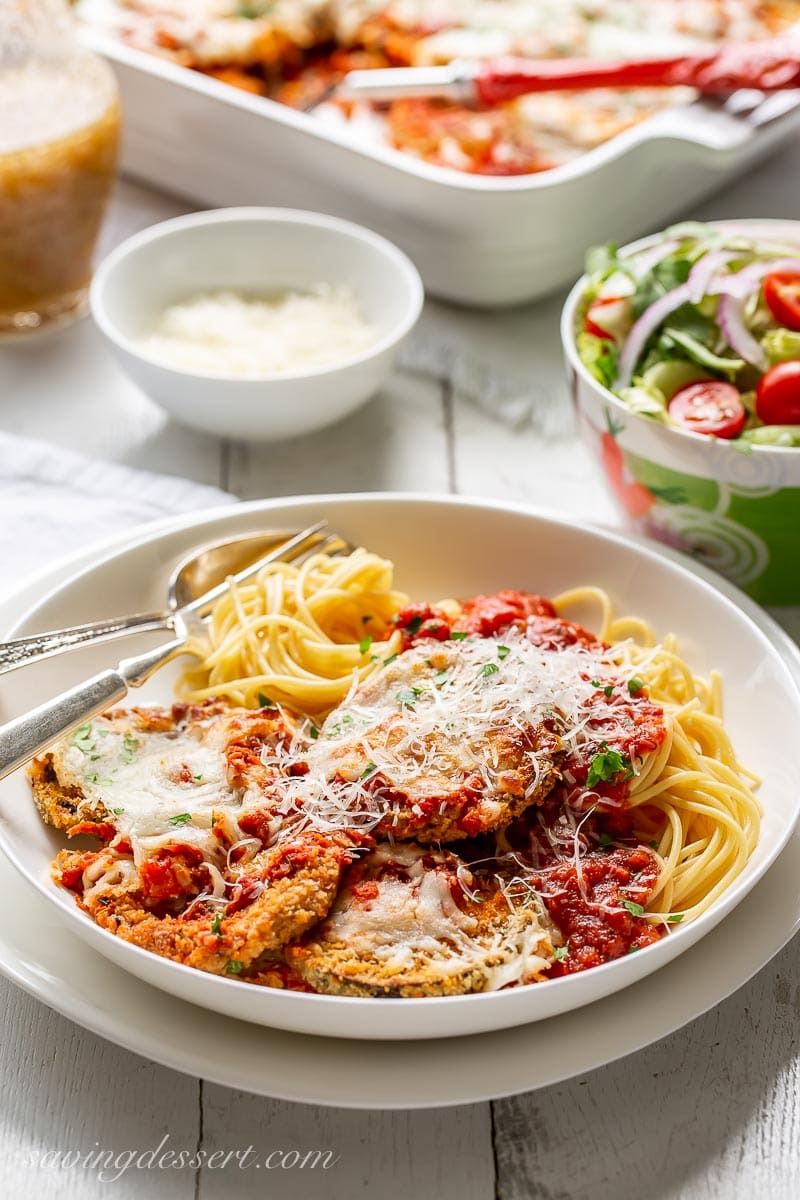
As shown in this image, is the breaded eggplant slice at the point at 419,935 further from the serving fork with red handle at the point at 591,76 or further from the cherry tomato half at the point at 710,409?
the serving fork with red handle at the point at 591,76

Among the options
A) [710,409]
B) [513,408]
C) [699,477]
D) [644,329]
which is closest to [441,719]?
[699,477]

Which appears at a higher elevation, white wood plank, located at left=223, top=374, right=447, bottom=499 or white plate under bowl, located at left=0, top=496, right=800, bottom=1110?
white plate under bowl, located at left=0, top=496, right=800, bottom=1110

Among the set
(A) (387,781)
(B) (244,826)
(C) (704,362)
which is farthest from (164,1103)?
(C) (704,362)

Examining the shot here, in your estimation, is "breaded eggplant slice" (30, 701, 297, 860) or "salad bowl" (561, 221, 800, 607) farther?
"salad bowl" (561, 221, 800, 607)

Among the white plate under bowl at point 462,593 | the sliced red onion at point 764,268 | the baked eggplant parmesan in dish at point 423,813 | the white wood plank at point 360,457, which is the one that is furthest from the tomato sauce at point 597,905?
the white wood plank at point 360,457

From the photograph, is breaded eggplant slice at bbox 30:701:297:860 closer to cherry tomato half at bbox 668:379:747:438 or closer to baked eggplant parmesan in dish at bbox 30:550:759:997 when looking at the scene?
baked eggplant parmesan in dish at bbox 30:550:759:997

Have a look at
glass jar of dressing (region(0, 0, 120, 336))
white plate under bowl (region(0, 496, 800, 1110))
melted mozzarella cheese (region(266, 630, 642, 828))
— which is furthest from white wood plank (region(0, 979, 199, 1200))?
glass jar of dressing (region(0, 0, 120, 336))

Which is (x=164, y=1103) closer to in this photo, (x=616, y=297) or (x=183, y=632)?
(x=183, y=632)
